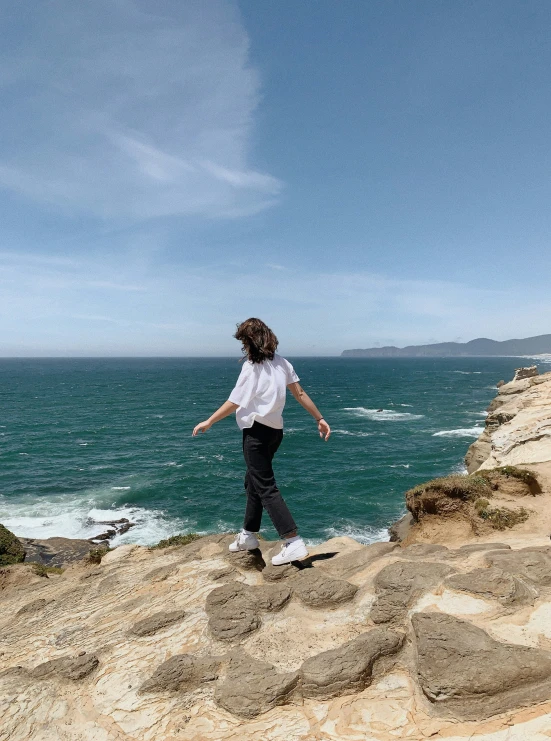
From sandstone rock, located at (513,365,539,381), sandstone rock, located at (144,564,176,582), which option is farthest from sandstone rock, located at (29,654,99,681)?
sandstone rock, located at (513,365,539,381)

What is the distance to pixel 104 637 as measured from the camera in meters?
6.09

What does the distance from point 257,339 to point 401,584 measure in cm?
392

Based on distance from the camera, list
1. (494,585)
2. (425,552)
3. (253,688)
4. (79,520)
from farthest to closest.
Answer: (79,520), (425,552), (494,585), (253,688)

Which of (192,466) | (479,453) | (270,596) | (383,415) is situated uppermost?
(270,596)

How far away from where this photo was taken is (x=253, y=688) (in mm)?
4449

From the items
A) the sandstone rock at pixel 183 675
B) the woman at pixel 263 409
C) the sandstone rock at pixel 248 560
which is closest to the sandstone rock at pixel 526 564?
the woman at pixel 263 409

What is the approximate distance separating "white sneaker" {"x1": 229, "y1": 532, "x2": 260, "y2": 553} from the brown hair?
3.26m

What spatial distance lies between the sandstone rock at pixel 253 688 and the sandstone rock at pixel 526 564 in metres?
3.16

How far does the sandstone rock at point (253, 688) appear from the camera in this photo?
4.26 meters

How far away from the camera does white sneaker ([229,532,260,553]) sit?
24.1 ft

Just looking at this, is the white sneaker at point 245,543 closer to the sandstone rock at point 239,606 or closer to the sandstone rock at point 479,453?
the sandstone rock at point 239,606

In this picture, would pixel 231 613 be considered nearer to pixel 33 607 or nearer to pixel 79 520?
pixel 33 607

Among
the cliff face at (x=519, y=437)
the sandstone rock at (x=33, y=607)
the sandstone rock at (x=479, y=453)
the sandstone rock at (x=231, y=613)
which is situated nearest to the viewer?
the sandstone rock at (x=231, y=613)

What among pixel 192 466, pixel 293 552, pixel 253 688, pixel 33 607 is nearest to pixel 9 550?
pixel 33 607
